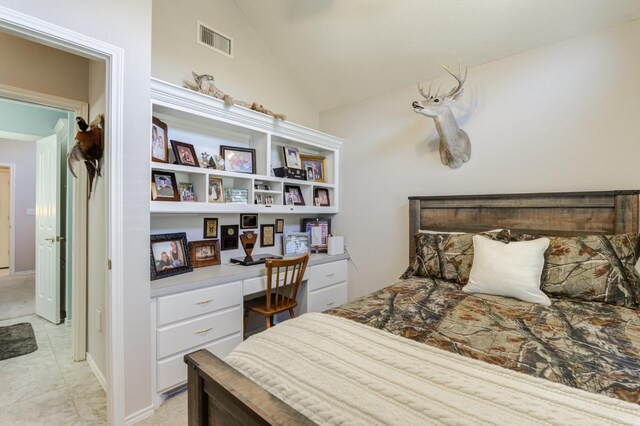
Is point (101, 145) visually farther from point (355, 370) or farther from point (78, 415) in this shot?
point (355, 370)

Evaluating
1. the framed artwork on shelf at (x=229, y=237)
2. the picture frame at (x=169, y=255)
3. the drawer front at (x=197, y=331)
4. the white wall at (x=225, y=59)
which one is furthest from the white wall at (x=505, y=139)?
the picture frame at (x=169, y=255)

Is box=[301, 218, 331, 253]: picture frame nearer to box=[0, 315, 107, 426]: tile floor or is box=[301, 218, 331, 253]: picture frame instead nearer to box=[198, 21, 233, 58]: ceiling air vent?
box=[198, 21, 233, 58]: ceiling air vent

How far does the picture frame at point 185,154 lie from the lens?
7.64 feet

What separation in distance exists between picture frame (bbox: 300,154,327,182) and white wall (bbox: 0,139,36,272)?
5520 millimetres

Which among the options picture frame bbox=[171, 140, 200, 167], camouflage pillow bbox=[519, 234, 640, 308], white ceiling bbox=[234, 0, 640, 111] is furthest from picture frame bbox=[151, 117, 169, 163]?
camouflage pillow bbox=[519, 234, 640, 308]

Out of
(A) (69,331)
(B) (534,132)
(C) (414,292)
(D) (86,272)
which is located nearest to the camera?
(C) (414,292)

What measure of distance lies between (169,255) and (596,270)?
2729mm

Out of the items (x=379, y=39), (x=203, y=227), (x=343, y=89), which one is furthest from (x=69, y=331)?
(x=379, y=39)

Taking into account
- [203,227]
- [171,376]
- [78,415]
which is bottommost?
[78,415]

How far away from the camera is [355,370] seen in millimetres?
908

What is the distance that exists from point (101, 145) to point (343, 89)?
Answer: 2.36 m

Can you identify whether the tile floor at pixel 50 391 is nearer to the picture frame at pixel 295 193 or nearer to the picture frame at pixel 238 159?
the picture frame at pixel 238 159

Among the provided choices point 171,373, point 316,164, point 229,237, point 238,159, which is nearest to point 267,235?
point 229,237

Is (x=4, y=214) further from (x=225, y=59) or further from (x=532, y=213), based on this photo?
(x=532, y=213)
